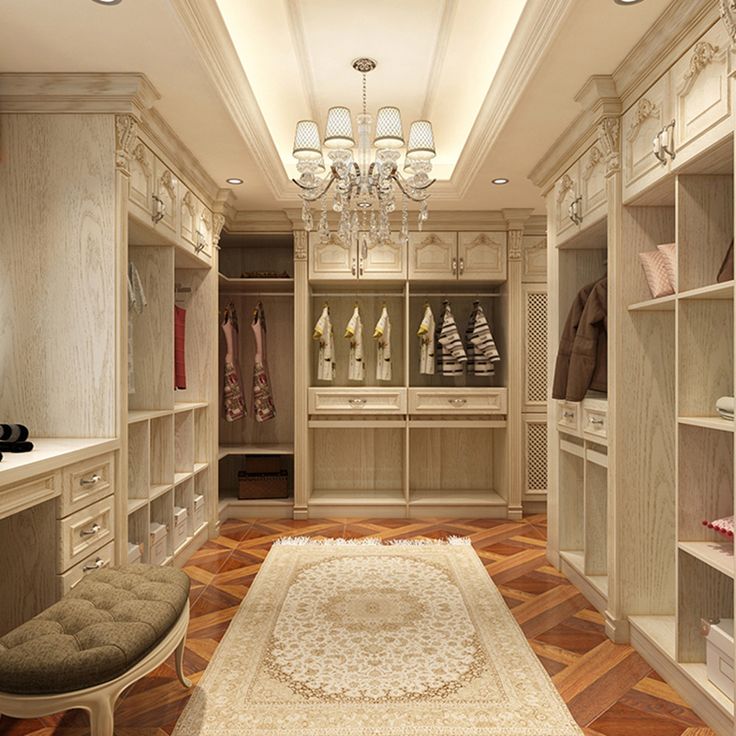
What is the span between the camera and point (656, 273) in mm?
2609

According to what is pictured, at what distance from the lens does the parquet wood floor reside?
2.13 metres

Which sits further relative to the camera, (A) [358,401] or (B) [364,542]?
(A) [358,401]

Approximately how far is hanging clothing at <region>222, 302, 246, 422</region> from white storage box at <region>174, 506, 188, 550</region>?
121 cm

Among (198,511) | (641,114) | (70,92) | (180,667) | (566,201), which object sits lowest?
(180,667)

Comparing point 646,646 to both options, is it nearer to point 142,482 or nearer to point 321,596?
point 321,596

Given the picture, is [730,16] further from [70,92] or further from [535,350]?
[535,350]

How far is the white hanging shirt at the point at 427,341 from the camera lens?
5.11m

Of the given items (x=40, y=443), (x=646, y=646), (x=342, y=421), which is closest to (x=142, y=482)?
(x=40, y=443)

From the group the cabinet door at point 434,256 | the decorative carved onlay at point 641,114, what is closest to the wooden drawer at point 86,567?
the decorative carved onlay at point 641,114

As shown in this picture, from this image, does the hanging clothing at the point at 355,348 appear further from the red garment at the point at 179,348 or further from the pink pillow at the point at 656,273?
the pink pillow at the point at 656,273

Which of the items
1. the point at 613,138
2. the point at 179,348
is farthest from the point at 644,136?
the point at 179,348

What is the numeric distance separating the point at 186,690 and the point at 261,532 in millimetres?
2319

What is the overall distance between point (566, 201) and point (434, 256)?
5.28 ft

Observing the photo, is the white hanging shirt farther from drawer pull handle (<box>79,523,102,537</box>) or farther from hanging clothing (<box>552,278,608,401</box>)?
drawer pull handle (<box>79,523,102,537</box>)
